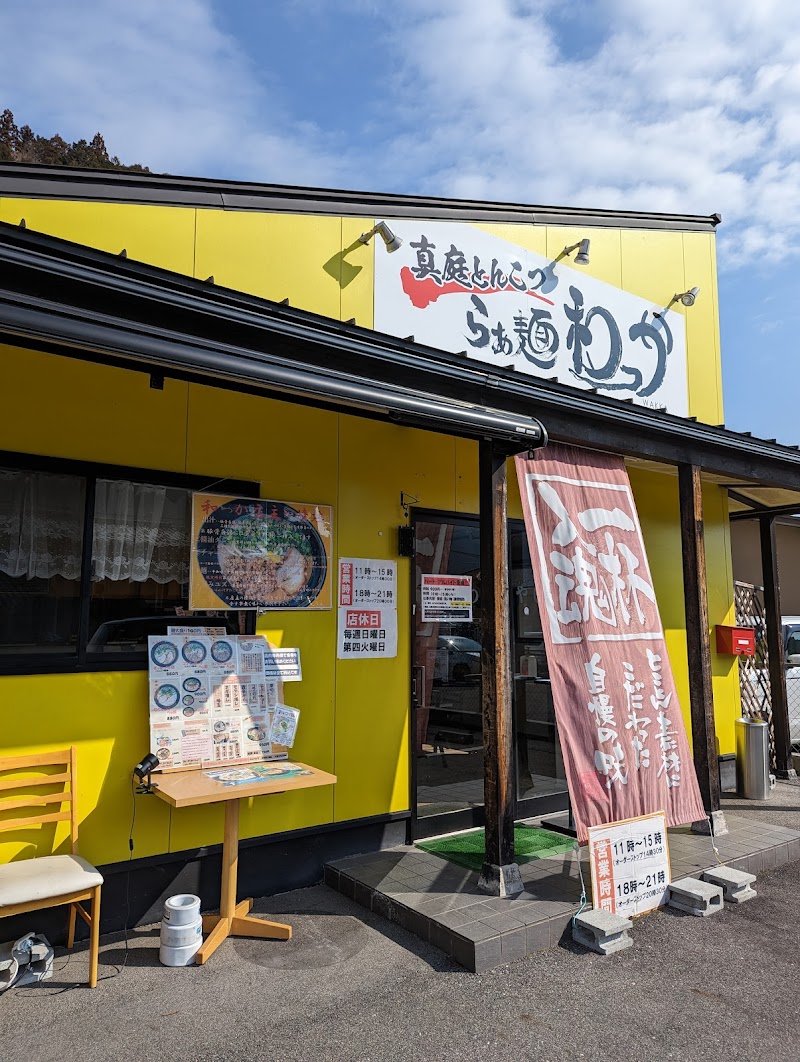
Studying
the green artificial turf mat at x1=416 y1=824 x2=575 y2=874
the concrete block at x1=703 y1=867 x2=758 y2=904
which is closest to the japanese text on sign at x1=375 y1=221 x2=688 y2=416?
the green artificial turf mat at x1=416 y1=824 x2=575 y2=874

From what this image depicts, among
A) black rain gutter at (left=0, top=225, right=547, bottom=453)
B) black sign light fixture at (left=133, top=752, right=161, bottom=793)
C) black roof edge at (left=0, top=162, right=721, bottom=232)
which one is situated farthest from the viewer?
black roof edge at (left=0, top=162, right=721, bottom=232)

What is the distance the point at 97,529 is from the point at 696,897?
391 cm

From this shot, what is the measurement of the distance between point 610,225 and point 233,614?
18.3 ft

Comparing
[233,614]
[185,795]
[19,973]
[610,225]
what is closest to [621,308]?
[610,225]

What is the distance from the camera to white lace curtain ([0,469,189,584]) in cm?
376

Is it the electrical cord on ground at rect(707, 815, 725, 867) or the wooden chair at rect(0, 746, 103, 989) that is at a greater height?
the wooden chair at rect(0, 746, 103, 989)

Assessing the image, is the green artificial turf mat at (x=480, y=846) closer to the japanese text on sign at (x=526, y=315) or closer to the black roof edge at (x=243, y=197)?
the japanese text on sign at (x=526, y=315)

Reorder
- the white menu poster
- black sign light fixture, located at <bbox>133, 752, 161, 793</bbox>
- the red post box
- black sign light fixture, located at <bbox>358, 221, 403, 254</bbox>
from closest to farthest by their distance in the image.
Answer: black sign light fixture, located at <bbox>133, 752, 161, 793</bbox>, the white menu poster, black sign light fixture, located at <bbox>358, 221, 403, 254</bbox>, the red post box

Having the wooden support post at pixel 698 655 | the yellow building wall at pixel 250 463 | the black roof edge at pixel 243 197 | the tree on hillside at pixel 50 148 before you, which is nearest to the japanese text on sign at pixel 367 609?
the yellow building wall at pixel 250 463

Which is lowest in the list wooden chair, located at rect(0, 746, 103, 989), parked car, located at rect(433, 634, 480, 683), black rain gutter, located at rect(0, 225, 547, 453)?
wooden chair, located at rect(0, 746, 103, 989)

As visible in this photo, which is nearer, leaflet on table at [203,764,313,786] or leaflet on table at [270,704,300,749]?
leaflet on table at [203,764,313,786]

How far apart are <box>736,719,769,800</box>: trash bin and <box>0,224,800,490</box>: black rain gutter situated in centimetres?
313

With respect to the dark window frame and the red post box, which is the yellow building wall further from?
the red post box

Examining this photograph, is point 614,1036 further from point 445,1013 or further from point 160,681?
point 160,681
